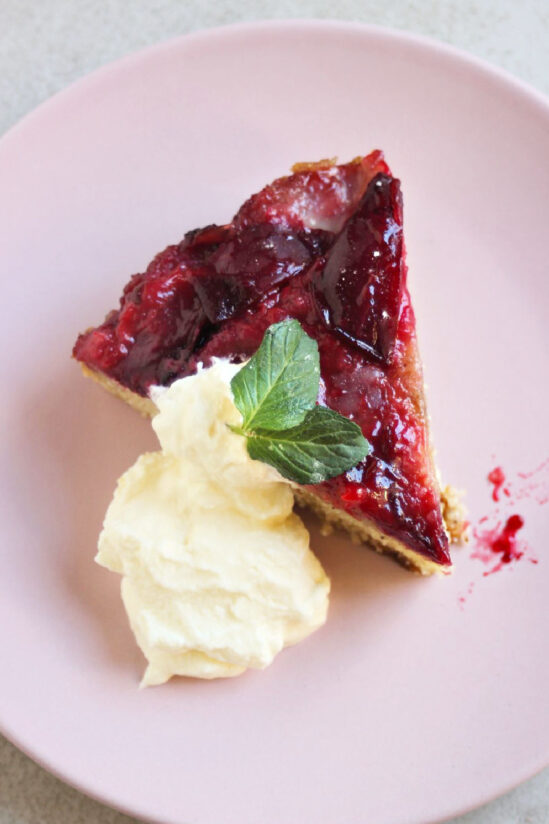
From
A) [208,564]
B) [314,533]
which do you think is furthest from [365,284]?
[208,564]

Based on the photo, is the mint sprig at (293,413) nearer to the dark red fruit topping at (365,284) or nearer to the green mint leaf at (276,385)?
the green mint leaf at (276,385)

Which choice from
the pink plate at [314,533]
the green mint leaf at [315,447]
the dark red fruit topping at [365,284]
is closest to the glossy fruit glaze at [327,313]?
the dark red fruit topping at [365,284]

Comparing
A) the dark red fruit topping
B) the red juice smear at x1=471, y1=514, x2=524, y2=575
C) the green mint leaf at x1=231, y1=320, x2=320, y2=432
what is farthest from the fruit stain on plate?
the green mint leaf at x1=231, y1=320, x2=320, y2=432

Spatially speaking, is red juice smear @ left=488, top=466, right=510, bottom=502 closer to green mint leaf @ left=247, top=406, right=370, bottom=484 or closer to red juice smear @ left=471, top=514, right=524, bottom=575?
red juice smear @ left=471, top=514, right=524, bottom=575

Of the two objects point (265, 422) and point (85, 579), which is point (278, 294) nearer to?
point (265, 422)

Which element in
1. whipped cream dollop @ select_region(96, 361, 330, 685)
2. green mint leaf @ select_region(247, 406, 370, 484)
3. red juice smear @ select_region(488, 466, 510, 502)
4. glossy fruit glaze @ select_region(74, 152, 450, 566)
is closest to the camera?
green mint leaf @ select_region(247, 406, 370, 484)

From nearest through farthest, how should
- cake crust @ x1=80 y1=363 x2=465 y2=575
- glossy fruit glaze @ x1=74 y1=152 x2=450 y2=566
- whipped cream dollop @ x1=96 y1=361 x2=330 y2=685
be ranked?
glossy fruit glaze @ x1=74 y1=152 x2=450 y2=566
whipped cream dollop @ x1=96 y1=361 x2=330 y2=685
cake crust @ x1=80 y1=363 x2=465 y2=575
